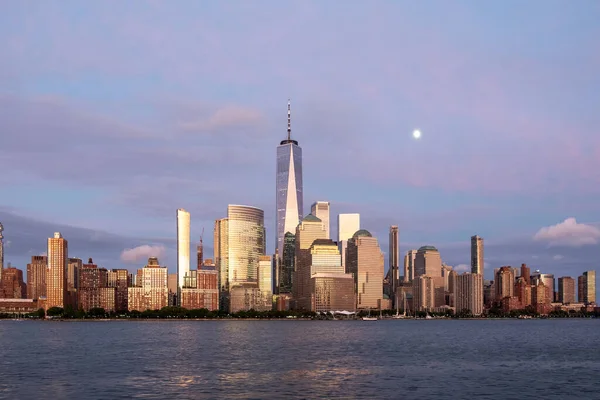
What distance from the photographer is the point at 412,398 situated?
74.8m

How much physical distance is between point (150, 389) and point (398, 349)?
77.0m

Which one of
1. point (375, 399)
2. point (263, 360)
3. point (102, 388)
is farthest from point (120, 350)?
point (375, 399)

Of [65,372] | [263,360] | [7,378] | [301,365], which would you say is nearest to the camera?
[7,378]

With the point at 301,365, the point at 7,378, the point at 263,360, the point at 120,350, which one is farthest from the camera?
the point at 120,350

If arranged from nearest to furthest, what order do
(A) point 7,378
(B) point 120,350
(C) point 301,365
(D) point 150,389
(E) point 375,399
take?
(E) point 375,399
(D) point 150,389
(A) point 7,378
(C) point 301,365
(B) point 120,350

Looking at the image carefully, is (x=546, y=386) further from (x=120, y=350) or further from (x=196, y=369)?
(x=120, y=350)

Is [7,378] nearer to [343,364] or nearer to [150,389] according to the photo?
[150,389]

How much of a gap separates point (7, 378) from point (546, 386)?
6772cm

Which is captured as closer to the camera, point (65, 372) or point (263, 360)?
point (65, 372)

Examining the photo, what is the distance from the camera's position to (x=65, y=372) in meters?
98.6

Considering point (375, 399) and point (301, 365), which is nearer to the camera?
point (375, 399)

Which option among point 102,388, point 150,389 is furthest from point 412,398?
point 102,388

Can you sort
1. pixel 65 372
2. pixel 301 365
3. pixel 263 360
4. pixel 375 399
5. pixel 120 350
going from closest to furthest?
pixel 375 399 < pixel 65 372 < pixel 301 365 < pixel 263 360 < pixel 120 350

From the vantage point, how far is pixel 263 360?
117 metres
